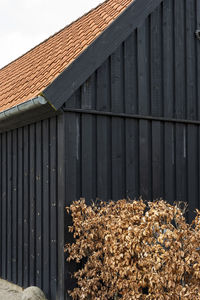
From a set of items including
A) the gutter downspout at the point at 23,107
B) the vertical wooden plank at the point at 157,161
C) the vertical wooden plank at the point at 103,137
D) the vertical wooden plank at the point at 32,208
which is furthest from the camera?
the vertical wooden plank at the point at 157,161

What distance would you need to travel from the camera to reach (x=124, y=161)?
6.45m

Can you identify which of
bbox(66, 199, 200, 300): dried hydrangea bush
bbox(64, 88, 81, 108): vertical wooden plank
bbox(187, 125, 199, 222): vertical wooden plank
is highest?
bbox(64, 88, 81, 108): vertical wooden plank

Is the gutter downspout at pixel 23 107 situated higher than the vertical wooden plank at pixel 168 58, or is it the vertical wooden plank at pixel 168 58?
the vertical wooden plank at pixel 168 58

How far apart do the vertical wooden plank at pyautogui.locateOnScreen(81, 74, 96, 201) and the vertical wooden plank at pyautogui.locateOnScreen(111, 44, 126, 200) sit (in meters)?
0.37

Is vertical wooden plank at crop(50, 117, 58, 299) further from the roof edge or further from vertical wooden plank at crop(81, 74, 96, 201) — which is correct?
vertical wooden plank at crop(81, 74, 96, 201)

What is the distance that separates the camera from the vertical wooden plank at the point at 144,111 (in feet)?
21.8

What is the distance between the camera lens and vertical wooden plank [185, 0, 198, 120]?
745cm

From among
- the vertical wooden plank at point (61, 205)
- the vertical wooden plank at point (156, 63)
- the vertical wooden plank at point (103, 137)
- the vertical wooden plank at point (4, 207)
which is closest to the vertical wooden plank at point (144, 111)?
the vertical wooden plank at point (156, 63)

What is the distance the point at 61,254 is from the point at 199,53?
4439mm

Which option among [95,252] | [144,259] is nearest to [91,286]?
[95,252]

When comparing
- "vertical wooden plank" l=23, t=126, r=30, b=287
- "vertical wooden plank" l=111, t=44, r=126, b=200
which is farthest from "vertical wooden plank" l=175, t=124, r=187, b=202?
"vertical wooden plank" l=23, t=126, r=30, b=287

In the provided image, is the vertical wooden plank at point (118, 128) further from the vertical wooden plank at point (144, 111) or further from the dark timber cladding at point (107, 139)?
the vertical wooden plank at point (144, 111)

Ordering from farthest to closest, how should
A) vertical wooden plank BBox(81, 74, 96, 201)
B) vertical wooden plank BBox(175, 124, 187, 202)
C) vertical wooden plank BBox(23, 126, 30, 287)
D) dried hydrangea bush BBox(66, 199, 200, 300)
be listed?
vertical wooden plank BBox(175, 124, 187, 202) < vertical wooden plank BBox(23, 126, 30, 287) < vertical wooden plank BBox(81, 74, 96, 201) < dried hydrangea bush BBox(66, 199, 200, 300)

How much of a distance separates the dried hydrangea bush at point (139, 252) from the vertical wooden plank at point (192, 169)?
2287mm
